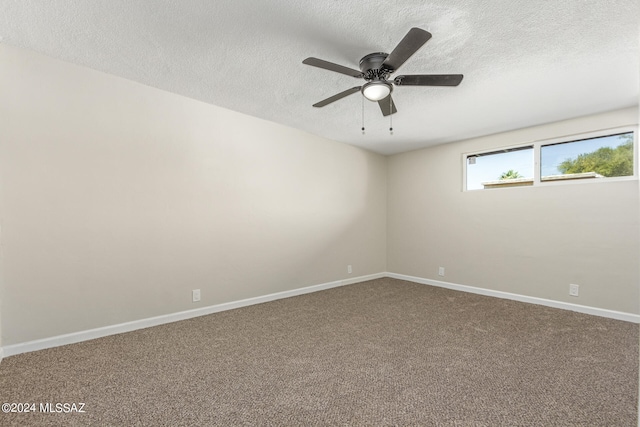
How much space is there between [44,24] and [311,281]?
360 cm

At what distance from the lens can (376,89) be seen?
6.97 ft

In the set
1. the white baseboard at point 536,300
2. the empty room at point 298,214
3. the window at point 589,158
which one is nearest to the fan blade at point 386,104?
the empty room at point 298,214

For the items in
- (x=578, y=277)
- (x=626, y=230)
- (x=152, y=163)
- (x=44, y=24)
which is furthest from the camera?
(x=578, y=277)

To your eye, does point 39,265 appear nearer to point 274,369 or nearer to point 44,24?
point 44,24

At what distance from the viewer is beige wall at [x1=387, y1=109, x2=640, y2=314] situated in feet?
10.3

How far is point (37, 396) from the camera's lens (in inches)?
67.1

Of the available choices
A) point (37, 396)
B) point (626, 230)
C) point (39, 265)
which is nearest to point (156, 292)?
point (39, 265)

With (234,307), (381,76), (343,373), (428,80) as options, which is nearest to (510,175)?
(428,80)

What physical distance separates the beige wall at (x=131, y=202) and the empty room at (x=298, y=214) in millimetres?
17

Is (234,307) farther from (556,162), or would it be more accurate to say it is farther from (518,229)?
(556,162)

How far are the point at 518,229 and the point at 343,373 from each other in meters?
3.19

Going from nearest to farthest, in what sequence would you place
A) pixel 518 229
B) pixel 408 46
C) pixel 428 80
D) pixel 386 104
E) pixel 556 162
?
pixel 408 46, pixel 428 80, pixel 386 104, pixel 556 162, pixel 518 229

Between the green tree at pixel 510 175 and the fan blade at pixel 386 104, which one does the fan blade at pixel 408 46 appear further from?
the green tree at pixel 510 175

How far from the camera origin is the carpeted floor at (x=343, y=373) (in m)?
1.55
